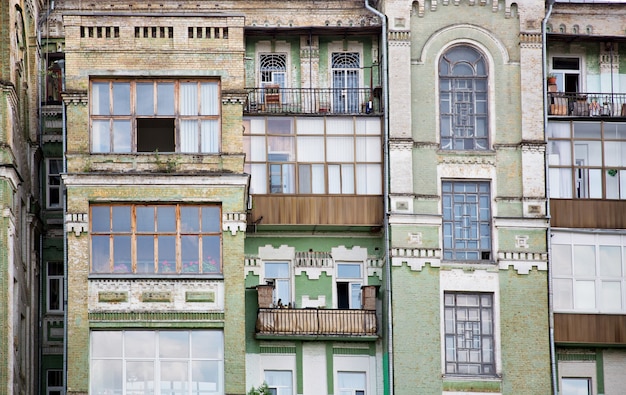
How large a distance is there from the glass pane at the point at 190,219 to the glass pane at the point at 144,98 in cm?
302

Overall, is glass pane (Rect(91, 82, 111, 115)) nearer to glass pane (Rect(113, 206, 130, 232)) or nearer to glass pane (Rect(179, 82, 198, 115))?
glass pane (Rect(179, 82, 198, 115))

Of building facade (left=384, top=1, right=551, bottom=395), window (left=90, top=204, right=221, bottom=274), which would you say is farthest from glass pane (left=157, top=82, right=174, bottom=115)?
building facade (left=384, top=1, right=551, bottom=395)

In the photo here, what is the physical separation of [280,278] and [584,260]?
915cm

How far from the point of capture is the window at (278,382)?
49.4 m

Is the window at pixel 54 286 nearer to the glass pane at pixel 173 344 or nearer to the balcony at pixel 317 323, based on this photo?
the glass pane at pixel 173 344

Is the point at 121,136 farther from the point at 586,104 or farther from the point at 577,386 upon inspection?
the point at 577,386

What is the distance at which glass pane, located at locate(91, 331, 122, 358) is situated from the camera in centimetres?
4591

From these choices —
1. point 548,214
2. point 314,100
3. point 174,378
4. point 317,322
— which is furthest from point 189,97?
point 548,214

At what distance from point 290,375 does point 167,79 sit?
948 cm

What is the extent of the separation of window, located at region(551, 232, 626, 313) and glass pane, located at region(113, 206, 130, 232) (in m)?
12.9

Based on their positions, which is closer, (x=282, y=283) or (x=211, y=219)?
(x=211, y=219)

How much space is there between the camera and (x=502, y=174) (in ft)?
165

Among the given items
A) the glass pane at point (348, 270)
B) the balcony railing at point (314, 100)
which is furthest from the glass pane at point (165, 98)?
Answer: the glass pane at point (348, 270)

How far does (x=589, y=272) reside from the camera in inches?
1983
